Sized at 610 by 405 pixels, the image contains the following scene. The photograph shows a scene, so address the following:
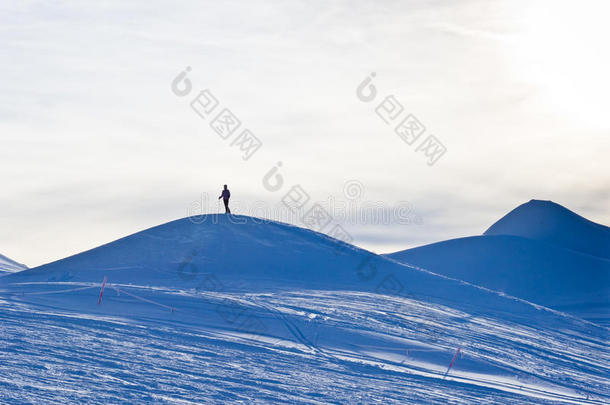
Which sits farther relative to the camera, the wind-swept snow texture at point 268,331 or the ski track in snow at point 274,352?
the wind-swept snow texture at point 268,331

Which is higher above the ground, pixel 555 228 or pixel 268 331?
pixel 555 228

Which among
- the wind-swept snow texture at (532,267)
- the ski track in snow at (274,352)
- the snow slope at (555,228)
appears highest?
the snow slope at (555,228)

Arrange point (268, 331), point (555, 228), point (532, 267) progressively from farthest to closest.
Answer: point (555, 228) < point (532, 267) < point (268, 331)

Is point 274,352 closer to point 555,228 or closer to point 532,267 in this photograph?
point 532,267

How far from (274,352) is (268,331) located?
2.02 metres

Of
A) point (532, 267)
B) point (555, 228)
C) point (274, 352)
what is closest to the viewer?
point (274, 352)

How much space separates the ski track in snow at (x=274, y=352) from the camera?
14.8 m

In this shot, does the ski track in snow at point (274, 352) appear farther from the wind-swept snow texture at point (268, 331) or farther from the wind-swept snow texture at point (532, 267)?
the wind-swept snow texture at point (532, 267)

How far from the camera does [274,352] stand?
61.1ft

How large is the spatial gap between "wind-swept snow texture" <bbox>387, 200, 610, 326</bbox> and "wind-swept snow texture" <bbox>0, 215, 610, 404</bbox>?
1104cm

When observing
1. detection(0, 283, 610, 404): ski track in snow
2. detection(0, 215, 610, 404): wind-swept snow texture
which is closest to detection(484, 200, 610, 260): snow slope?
detection(0, 215, 610, 404): wind-swept snow texture

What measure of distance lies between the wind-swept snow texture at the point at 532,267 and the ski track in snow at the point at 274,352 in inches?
651

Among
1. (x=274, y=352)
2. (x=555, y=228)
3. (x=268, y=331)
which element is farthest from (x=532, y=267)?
(x=274, y=352)

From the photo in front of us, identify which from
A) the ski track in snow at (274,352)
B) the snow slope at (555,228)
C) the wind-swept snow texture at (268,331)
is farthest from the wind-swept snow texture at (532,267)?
the ski track in snow at (274,352)
